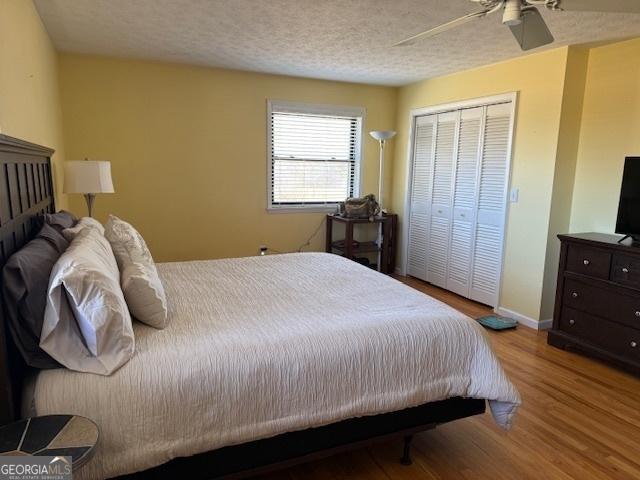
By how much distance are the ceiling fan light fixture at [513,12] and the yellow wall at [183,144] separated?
3.08 m

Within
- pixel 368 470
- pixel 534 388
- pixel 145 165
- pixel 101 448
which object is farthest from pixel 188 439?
pixel 145 165

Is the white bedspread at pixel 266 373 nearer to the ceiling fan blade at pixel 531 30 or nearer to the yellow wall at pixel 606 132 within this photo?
the ceiling fan blade at pixel 531 30

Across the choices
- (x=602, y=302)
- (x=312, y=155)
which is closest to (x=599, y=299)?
(x=602, y=302)

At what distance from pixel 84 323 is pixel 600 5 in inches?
104

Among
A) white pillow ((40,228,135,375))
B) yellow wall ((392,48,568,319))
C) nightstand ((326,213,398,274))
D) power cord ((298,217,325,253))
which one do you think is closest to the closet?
yellow wall ((392,48,568,319))

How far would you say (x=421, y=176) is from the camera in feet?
16.5

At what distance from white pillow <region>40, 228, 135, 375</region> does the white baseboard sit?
3.43 metres

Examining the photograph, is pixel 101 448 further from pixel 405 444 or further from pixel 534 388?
pixel 534 388

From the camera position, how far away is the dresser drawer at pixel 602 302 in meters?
2.89

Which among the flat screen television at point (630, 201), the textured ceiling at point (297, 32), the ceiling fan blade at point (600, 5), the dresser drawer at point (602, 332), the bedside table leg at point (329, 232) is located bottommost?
the dresser drawer at point (602, 332)

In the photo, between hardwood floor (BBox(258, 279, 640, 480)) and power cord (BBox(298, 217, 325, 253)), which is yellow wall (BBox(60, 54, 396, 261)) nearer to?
power cord (BBox(298, 217, 325, 253))

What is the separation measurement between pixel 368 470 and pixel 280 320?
0.83 m

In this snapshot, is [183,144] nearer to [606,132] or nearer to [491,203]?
[491,203]

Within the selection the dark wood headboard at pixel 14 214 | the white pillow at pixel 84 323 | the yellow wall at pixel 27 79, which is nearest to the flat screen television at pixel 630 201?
the white pillow at pixel 84 323
